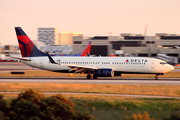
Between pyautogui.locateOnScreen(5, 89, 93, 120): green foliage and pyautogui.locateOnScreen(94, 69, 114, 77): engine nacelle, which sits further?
pyautogui.locateOnScreen(94, 69, 114, 77): engine nacelle

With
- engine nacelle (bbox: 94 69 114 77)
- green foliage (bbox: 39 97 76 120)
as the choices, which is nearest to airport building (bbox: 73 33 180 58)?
engine nacelle (bbox: 94 69 114 77)

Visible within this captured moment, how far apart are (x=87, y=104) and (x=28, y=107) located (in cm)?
682

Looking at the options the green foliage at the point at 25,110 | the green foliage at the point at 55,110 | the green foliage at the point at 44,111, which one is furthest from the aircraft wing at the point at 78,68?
the green foliage at the point at 25,110

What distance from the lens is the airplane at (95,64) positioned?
1699 inches

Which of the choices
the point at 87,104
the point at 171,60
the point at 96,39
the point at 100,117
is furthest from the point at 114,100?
the point at 96,39

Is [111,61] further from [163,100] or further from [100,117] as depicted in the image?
[100,117]

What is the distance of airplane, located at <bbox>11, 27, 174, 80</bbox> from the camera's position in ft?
142

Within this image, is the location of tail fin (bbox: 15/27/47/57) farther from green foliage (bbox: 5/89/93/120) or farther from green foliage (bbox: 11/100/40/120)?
green foliage (bbox: 11/100/40/120)

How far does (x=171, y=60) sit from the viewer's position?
318 feet

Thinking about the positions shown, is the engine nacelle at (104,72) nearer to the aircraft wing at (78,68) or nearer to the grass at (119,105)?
the aircraft wing at (78,68)

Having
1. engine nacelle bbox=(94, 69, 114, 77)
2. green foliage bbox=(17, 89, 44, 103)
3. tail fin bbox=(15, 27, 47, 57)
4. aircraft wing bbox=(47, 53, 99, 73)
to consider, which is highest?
tail fin bbox=(15, 27, 47, 57)

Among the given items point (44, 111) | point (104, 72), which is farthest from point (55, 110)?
point (104, 72)

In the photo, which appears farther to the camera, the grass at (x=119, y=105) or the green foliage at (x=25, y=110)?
the grass at (x=119, y=105)

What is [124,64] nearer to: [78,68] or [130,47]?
[78,68]
